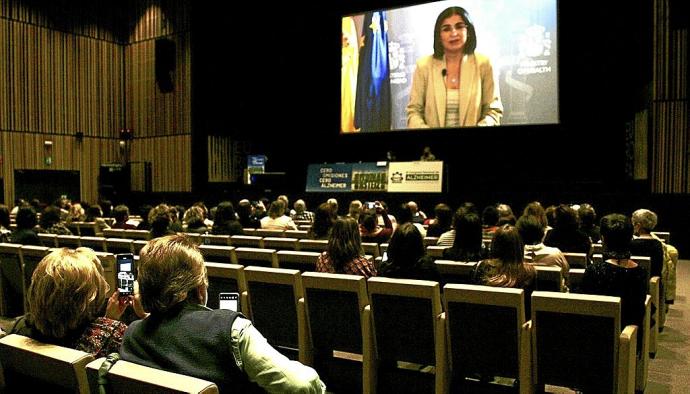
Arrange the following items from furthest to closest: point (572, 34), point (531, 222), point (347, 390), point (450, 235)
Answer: point (572, 34) → point (450, 235) → point (531, 222) → point (347, 390)

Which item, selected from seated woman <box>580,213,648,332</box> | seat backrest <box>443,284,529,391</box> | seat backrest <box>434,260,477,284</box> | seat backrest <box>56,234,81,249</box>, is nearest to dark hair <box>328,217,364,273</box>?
seat backrest <box>434,260,477,284</box>

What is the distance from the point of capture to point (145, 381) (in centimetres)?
150

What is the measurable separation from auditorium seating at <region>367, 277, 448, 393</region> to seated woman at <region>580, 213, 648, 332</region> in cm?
96

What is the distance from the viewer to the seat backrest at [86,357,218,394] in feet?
4.79

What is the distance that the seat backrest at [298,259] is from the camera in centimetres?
448

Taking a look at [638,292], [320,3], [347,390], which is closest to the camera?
[638,292]

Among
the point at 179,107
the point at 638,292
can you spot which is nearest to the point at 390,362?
the point at 638,292

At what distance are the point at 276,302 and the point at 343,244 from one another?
57 centimetres

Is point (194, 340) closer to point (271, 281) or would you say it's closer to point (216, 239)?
point (271, 281)

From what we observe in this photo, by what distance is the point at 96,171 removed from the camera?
16.8 metres

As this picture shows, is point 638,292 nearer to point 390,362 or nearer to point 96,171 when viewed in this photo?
point 390,362

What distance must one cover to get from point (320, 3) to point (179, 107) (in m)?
4.80

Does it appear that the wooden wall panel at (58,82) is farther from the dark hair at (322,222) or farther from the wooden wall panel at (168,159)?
the dark hair at (322,222)

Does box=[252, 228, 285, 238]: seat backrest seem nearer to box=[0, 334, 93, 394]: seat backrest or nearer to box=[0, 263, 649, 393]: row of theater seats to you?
box=[0, 263, 649, 393]: row of theater seats
